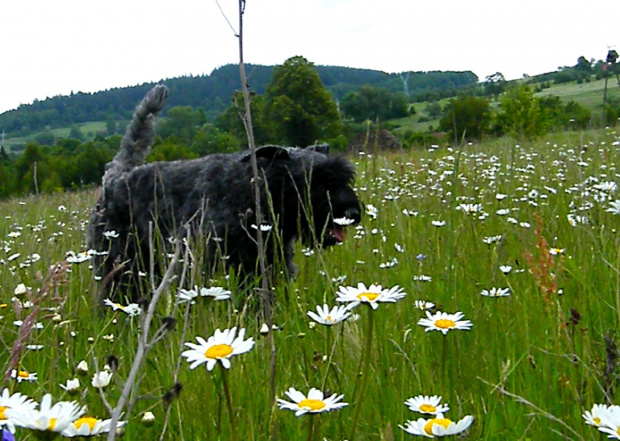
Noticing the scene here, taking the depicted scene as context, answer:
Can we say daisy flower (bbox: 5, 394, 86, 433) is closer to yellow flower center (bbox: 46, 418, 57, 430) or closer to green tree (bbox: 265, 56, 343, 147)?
yellow flower center (bbox: 46, 418, 57, 430)

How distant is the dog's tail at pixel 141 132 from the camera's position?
21.1ft

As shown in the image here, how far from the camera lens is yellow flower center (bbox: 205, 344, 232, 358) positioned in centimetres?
107

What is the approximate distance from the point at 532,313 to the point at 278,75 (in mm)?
41673

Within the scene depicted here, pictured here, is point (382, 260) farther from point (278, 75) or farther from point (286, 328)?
point (278, 75)

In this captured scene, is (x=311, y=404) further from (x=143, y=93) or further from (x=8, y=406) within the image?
(x=143, y=93)

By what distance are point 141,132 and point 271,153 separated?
2104 millimetres

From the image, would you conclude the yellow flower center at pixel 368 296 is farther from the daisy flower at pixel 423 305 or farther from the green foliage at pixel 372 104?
the green foliage at pixel 372 104

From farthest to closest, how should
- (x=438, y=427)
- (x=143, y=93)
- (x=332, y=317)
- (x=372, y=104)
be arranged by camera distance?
(x=143, y=93) → (x=372, y=104) → (x=332, y=317) → (x=438, y=427)

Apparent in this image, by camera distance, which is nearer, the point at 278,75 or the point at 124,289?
the point at 124,289

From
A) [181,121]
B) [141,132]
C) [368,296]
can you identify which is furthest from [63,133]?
[368,296]

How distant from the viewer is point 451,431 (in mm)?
1044

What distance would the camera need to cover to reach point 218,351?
1.10 meters

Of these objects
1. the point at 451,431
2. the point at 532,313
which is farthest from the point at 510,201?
the point at 451,431

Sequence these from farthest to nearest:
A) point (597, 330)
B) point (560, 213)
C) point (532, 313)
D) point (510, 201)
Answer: point (510, 201) → point (560, 213) → point (532, 313) → point (597, 330)
